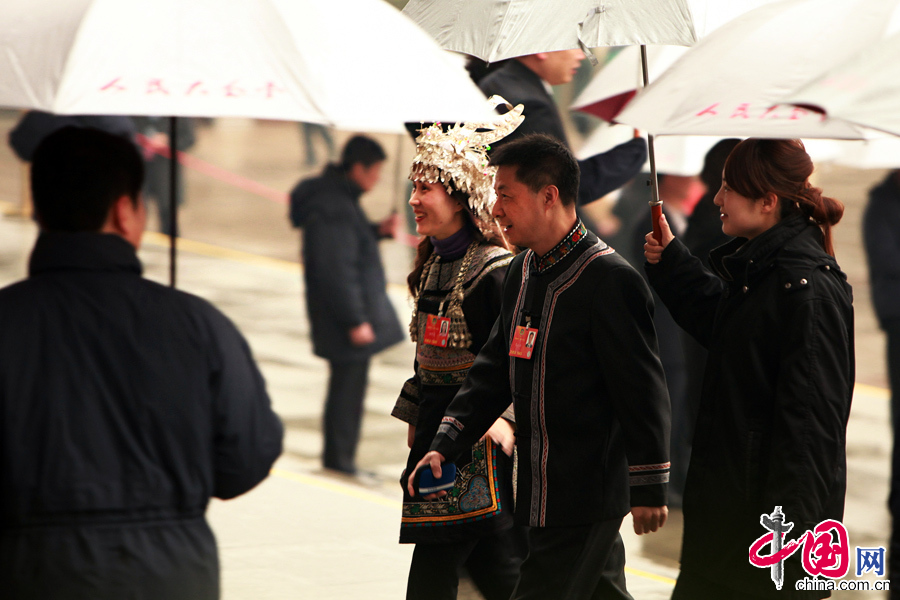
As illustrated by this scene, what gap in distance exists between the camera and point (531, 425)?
3.74m

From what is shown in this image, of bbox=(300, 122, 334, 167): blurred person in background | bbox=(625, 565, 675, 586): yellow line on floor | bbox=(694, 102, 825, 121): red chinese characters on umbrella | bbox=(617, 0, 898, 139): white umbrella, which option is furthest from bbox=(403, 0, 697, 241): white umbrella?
bbox=(300, 122, 334, 167): blurred person in background

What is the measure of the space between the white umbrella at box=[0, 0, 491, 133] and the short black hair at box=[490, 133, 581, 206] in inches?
31.8

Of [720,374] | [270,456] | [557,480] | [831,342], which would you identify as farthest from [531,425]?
[270,456]

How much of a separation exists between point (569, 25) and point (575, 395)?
128 centimetres

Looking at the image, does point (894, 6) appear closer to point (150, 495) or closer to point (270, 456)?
point (270, 456)

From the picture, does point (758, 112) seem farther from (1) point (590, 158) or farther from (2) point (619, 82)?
(2) point (619, 82)

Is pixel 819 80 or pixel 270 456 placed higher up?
pixel 819 80

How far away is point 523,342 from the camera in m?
3.74

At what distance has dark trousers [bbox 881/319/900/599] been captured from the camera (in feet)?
16.3

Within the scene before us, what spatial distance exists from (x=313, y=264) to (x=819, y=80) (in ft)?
17.5

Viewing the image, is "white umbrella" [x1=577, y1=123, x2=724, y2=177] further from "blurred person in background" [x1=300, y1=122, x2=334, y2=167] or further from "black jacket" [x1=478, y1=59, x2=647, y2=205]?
"blurred person in background" [x1=300, y1=122, x2=334, y2=167]

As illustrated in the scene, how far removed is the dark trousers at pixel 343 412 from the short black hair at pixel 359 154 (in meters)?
1.28

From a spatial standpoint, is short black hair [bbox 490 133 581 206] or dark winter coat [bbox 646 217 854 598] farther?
short black hair [bbox 490 133 581 206]

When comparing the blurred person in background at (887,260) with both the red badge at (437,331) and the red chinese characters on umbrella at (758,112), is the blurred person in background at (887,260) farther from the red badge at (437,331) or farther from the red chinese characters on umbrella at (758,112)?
the red chinese characters on umbrella at (758,112)
